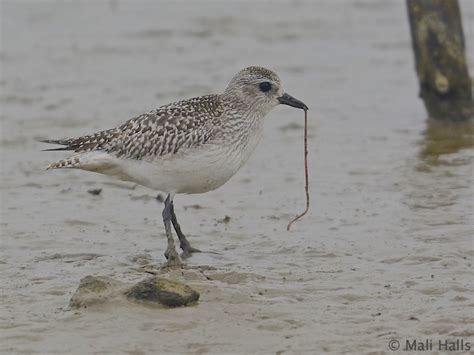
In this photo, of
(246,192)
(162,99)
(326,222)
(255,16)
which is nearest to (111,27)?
(255,16)

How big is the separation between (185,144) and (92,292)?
6.07 ft

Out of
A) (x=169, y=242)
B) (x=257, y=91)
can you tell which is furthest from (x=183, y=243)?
(x=257, y=91)

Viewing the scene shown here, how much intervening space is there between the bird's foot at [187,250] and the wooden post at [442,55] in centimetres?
510

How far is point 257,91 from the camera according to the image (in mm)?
10133

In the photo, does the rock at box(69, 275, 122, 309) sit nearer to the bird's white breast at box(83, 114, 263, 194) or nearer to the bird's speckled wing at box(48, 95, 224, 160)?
the bird's white breast at box(83, 114, 263, 194)

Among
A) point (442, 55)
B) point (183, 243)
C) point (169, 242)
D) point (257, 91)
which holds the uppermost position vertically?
point (257, 91)

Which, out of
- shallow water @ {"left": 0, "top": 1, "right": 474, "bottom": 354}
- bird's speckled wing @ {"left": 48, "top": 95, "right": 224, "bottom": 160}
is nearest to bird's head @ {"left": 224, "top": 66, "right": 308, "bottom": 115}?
bird's speckled wing @ {"left": 48, "top": 95, "right": 224, "bottom": 160}

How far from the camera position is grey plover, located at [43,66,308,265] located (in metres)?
9.61

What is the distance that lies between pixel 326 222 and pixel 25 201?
10.8ft

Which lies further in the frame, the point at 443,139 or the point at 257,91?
the point at 443,139

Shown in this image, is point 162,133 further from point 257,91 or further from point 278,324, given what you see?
point 278,324

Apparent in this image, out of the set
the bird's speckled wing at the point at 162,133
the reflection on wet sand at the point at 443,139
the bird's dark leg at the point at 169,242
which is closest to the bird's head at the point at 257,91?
the bird's speckled wing at the point at 162,133

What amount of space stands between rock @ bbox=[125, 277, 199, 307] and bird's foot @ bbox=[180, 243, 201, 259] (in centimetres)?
166

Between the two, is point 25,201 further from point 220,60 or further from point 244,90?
point 220,60
